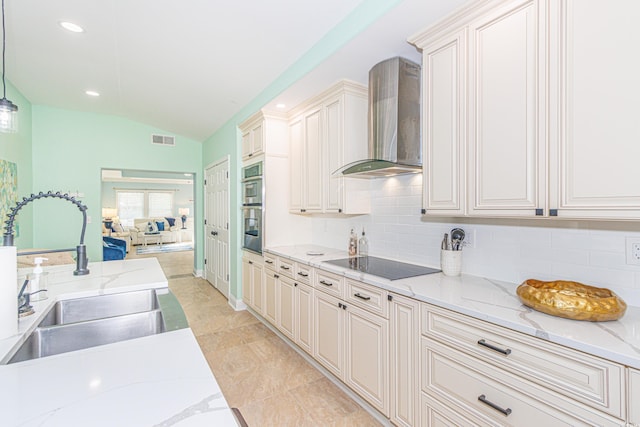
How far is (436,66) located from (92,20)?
2649 mm

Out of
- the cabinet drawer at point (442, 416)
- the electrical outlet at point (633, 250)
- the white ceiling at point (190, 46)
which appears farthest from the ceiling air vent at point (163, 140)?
the electrical outlet at point (633, 250)

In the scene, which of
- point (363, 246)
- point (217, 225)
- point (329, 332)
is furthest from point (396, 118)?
point (217, 225)

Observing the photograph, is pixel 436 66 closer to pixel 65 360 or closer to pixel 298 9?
pixel 298 9

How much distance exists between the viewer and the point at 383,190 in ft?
8.81

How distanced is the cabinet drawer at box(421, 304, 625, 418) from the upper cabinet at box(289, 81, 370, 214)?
56.6 inches

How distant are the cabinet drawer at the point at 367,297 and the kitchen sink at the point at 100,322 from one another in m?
1.10

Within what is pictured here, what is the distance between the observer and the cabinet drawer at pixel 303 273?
2.57 meters

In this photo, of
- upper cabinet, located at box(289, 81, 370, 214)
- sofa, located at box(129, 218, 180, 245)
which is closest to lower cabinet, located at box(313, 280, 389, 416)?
upper cabinet, located at box(289, 81, 370, 214)

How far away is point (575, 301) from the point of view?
1199 mm

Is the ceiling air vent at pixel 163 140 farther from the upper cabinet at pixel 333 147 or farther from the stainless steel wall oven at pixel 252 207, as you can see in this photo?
the upper cabinet at pixel 333 147

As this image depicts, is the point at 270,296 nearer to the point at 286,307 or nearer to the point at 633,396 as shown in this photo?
the point at 286,307

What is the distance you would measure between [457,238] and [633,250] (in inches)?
32.2

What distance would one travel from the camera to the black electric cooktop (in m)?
2.00

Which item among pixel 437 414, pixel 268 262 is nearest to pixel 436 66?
pixel 437 414
